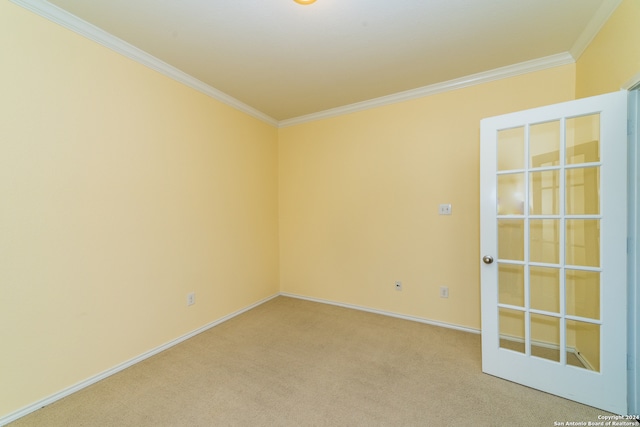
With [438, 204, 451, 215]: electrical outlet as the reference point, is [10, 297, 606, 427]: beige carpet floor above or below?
below

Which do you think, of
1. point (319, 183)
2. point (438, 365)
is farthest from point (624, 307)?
point (319, 183)

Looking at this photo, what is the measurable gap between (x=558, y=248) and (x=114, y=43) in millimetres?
3673

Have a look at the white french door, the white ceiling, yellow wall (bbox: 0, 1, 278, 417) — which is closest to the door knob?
the white french door

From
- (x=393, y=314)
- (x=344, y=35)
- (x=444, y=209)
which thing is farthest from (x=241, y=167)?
(x=393, y=314)

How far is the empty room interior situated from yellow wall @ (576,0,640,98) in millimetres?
14

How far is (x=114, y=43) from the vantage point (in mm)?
1952

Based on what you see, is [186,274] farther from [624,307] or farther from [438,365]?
[624,307]

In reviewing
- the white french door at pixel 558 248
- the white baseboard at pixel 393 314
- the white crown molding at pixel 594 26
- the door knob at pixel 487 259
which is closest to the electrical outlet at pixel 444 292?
the white baseboard at pixel 393 314

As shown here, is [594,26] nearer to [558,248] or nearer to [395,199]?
[558,248]

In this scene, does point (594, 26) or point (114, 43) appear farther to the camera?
point (114, 43)

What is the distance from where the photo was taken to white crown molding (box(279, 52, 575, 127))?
225 cm

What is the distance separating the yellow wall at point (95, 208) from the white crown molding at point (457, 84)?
1.46 meters

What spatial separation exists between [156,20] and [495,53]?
9.01 feet

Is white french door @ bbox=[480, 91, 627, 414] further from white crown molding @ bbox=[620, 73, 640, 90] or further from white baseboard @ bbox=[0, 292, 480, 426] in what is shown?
white baseboard @ bbox=[0, 292, 480, 426]
